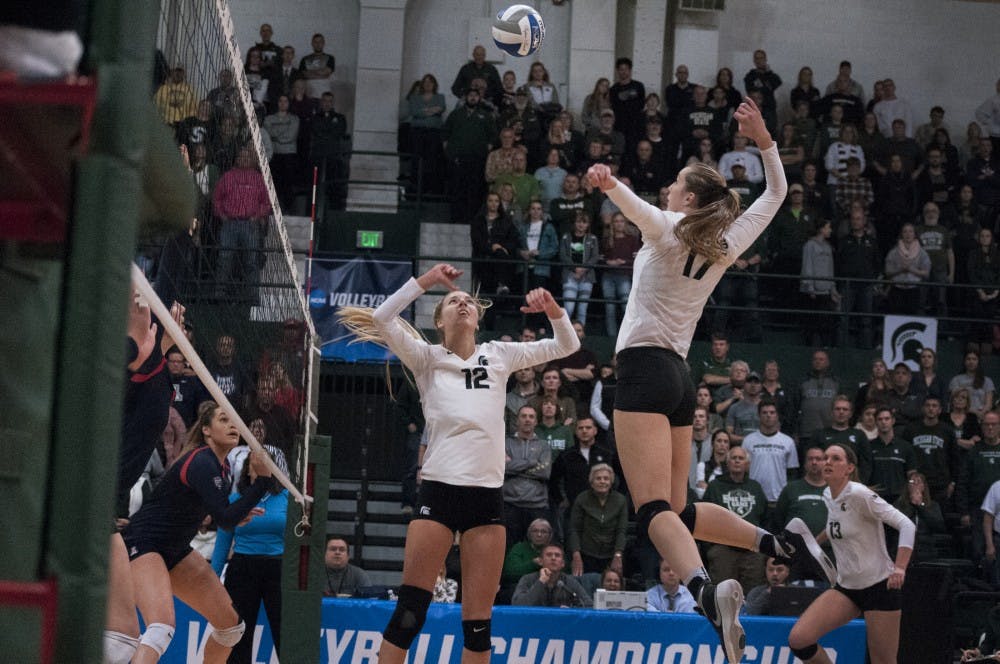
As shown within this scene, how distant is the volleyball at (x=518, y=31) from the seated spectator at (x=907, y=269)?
8392 millimetres

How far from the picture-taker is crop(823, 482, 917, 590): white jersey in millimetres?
9234

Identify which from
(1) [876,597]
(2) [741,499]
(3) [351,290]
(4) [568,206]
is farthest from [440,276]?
(4) [568,206]

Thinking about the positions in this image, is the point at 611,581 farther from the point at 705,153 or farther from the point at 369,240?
the point at 705,153

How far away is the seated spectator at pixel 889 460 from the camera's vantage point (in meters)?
13.9

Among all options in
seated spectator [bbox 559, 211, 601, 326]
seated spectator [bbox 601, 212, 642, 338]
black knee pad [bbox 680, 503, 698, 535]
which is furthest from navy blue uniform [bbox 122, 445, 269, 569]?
seated spectator [bbox 601, 212, 642, 338]

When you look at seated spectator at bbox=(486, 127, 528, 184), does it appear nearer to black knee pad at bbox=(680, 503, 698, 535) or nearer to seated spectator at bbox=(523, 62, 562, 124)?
seated spectator at bbox=(523, 62, 562, 124)

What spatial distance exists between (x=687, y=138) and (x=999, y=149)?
598 centimetres

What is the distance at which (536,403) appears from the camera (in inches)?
541

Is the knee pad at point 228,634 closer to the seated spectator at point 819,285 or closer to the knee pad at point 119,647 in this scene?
the knee pad at point 119,647

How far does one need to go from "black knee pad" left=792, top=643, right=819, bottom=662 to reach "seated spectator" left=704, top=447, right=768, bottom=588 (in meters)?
3.29

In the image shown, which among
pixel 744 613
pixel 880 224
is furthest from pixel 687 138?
pixel 744 613

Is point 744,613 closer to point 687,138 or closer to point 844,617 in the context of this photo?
point 844,617

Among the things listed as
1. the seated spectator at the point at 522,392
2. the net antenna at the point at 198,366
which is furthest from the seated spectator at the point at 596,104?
the net antenna at the point at 198,366

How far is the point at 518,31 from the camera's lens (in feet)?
36.2
